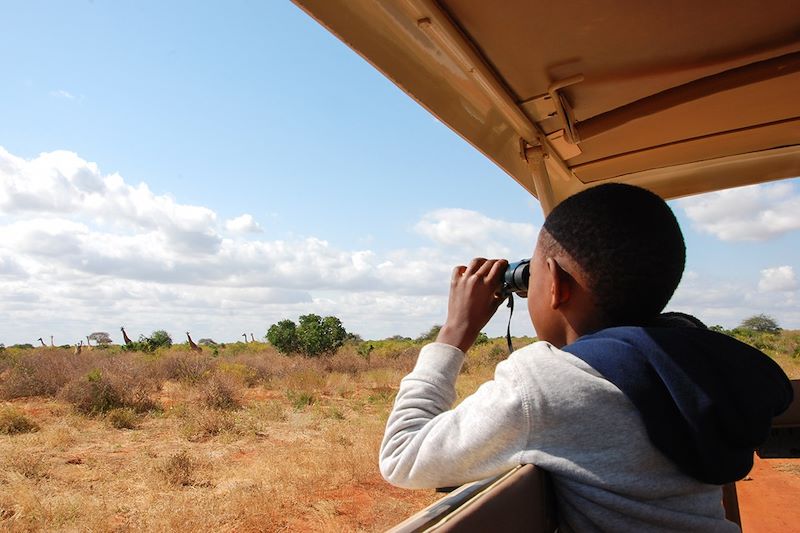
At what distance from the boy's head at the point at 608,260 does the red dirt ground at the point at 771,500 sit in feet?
16.6

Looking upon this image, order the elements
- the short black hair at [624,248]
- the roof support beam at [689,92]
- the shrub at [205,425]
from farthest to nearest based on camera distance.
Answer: the shrub at [205,425]
the roof support beam at [689,92]
the short black hair at [624,248]

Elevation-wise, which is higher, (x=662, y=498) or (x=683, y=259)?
(x=683, y=259)

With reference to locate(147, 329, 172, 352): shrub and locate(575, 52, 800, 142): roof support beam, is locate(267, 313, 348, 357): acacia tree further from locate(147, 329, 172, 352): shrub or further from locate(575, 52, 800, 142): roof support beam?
locate(575, 52, 800, 142): roof support beam

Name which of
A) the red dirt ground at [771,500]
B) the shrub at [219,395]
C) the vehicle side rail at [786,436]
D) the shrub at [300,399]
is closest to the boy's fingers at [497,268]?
the vehicle side rail at [786,436]

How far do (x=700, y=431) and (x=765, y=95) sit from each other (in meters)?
1.24

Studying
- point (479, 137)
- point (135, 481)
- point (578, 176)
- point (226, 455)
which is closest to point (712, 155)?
point (578, 176)

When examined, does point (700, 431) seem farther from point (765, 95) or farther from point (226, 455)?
point (226, 455)

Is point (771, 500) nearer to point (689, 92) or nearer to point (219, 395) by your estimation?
point (689, 92)

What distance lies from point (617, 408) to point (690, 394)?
0.33ft

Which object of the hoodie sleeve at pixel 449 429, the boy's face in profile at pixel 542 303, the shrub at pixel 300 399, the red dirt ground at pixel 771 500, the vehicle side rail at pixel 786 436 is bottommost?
the red dirt ground at pixel 771 500

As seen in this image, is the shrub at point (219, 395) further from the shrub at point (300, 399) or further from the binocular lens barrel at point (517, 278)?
the binocular lens barrel at point (517, 278)

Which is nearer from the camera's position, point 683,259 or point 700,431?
point 700,431

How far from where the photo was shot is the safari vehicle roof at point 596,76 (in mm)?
1194

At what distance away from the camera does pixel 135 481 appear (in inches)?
313
